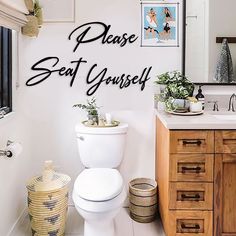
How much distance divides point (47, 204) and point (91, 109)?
80 centimetres

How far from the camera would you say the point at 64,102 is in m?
2.73

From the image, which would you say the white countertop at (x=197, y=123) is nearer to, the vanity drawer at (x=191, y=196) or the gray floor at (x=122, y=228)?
the vanity drawer at (x=191, y=196)

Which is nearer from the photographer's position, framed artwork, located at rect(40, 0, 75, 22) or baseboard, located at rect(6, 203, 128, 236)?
baseboard, located at rect(6, 203, 128, 236)

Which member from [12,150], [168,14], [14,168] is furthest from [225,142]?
[14,168]

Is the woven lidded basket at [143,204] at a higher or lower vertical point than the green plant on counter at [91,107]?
lower

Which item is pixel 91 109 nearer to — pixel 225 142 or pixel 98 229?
pixel 98 229

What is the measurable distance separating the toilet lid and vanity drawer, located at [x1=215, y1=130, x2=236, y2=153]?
0.65m

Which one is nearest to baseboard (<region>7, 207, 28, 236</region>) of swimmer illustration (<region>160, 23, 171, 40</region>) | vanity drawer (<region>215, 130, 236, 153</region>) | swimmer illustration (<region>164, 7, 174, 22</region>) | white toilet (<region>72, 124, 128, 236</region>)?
white toilet (<region>72, 124, 128, 236</region>)

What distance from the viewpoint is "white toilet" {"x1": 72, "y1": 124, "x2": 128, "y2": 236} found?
2006 mm

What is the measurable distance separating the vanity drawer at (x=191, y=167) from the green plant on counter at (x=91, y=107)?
82cm

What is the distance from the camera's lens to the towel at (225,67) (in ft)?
8.52

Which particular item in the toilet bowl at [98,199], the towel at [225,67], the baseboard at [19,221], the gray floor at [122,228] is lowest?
the gray floor at [122,228]

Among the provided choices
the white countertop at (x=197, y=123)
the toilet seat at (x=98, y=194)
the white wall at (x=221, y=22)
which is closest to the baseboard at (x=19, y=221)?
the toilet seat at (x=98, y=194)

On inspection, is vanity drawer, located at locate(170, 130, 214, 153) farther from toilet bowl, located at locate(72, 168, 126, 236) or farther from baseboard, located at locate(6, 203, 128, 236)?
baseboard, located at locate(6, 203, 128, 236)
